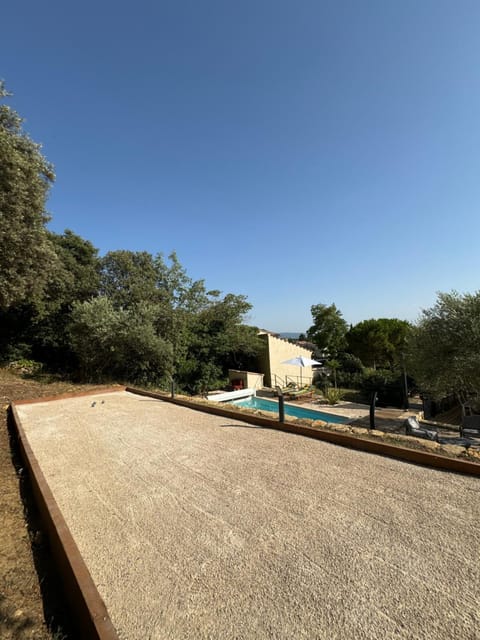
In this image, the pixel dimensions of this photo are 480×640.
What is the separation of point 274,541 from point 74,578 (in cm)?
151

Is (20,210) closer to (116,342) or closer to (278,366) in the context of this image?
(116,342)

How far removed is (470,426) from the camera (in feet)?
24.5

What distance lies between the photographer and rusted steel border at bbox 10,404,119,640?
1.68m

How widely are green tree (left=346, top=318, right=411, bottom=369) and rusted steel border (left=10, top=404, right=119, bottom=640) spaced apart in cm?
2770

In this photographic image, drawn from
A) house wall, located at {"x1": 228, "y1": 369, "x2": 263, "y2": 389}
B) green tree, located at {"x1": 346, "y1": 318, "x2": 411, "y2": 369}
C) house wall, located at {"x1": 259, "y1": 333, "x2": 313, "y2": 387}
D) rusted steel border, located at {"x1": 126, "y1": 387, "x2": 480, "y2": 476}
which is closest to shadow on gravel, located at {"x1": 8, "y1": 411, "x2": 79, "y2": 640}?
rusted steel border, located at {"x1": 126, "y1": 387, "x2": 480, "y2": 476}

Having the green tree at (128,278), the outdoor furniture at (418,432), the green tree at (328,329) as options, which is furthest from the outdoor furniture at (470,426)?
the green tree at (328,329)

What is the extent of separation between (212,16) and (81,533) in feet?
35.5

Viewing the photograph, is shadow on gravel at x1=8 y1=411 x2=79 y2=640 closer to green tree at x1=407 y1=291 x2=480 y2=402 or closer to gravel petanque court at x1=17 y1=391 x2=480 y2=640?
gravel petanque court at x1=17 y1=391 x2=480 y2=640

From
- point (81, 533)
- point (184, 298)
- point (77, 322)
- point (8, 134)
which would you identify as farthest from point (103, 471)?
point (184, 298)

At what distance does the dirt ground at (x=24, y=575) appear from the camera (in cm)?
181

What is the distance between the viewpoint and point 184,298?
50.6 feet

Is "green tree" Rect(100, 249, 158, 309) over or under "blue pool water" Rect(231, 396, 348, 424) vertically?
over

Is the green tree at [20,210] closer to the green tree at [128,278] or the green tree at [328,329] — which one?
the green tree at [128,278]

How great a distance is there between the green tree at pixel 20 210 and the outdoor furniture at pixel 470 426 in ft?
45.5
